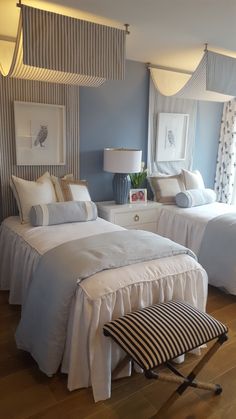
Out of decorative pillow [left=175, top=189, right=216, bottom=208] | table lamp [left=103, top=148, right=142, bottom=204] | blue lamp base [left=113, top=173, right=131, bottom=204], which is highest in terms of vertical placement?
table lamp [left=103, top=148, right=142, bottom=204]

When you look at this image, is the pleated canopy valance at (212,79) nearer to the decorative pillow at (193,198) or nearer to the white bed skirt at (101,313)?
the decorative pillow at (193,198)

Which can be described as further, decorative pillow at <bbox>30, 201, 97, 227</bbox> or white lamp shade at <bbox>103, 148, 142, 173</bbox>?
white lamp shade at <bbox>103, 148, 142, 173</bbox>

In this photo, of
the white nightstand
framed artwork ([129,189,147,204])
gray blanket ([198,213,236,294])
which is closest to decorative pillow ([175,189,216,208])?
the white nightstand

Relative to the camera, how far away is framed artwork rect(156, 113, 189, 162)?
388 centimetres

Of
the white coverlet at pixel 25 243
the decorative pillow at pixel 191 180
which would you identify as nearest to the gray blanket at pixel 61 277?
the white coverlet at pixel 25 243

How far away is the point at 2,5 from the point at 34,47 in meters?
0.37

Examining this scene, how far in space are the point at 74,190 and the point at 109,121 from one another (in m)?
1.00

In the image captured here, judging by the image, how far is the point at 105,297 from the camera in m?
1.63

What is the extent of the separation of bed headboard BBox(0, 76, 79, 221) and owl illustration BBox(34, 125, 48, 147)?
0.71ft

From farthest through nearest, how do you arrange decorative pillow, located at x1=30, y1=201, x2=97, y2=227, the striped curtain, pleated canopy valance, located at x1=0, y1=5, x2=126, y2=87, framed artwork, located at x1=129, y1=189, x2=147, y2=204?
the striped curtain
framed artwork, located at x1=129, y1=189, x2=147, y2=204
decorative pillow, located at x1=30, y1=201, x2=97, y2=227
pleated canopy valance, located at x1=0, y1=5, x2=126, y2=87

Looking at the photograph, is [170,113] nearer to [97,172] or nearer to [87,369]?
[97,172]

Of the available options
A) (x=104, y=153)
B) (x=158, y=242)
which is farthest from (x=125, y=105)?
(x=158, y=242)

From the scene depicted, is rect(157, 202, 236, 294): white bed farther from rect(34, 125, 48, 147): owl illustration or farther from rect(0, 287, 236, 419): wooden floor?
rect(34, 125, 48, 147): owl illustration

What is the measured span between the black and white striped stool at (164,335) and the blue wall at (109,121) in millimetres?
2067
